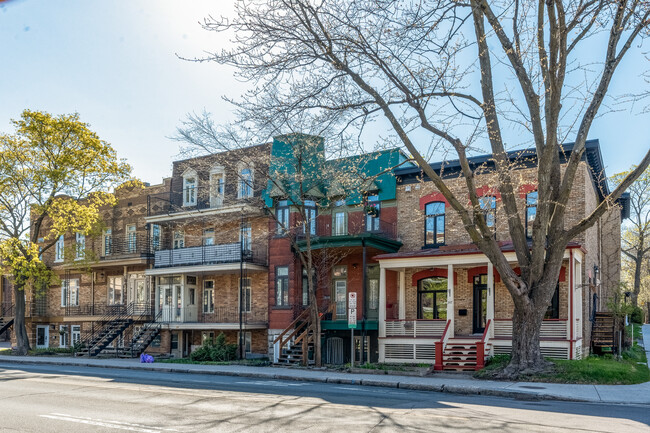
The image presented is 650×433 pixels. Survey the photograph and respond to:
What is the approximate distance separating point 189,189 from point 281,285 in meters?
7.96

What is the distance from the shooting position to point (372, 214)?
27766mm

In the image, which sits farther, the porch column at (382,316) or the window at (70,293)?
the window at (70,293)

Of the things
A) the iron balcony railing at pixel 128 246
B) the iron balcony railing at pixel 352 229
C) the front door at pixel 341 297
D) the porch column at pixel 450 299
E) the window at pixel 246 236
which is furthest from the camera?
the iron balcony railing at pixel 128 246

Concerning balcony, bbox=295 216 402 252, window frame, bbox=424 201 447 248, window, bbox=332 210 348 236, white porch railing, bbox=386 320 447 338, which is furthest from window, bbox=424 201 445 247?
window, bbox=332 210 348 236

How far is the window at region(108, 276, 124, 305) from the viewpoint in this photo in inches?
1426

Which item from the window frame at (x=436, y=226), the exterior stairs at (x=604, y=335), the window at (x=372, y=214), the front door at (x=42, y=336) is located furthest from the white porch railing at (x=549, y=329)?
the front door at (x=42, y=336)

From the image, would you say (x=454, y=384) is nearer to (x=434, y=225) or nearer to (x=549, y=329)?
(x=549, y=329)

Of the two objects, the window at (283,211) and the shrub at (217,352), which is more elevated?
the window at (283,211)

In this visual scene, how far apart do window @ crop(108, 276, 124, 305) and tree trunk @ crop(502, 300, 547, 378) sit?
24.6 meters

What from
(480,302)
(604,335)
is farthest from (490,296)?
(604,335)

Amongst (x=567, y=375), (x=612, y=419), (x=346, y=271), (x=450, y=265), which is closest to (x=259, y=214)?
(x=346, y=271)

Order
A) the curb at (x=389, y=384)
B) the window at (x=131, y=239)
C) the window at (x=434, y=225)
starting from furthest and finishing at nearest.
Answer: the window at (x=131, y=239)
the window at (x=434, y=225)
the curb at (x=389, y=384)

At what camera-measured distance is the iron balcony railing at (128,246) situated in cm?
3444

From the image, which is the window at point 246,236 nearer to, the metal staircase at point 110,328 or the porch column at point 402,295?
the metal staircase at point 110,328
